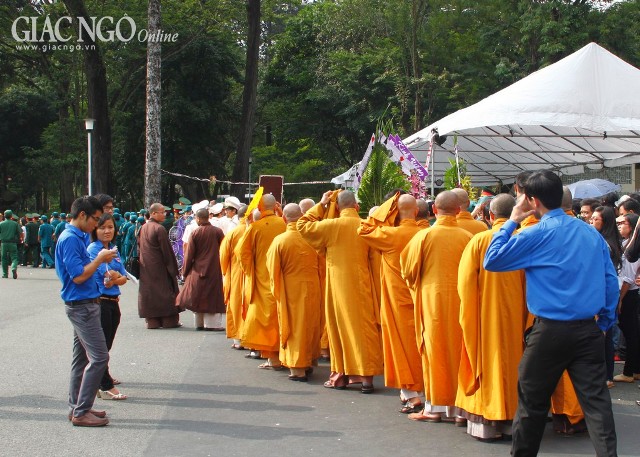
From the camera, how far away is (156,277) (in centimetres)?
1284

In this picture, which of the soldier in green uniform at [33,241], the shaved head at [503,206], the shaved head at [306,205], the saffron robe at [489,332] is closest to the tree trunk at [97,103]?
the soldier in green uniform at [33,241]

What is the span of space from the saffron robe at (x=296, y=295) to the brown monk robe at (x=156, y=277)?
408 cm

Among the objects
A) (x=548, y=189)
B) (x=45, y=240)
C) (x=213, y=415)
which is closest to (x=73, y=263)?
Result: (x=213, y=415)

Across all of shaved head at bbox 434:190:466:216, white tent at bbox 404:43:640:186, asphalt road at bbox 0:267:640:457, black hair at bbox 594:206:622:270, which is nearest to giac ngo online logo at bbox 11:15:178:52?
white tent at bbox 404:43:640:186

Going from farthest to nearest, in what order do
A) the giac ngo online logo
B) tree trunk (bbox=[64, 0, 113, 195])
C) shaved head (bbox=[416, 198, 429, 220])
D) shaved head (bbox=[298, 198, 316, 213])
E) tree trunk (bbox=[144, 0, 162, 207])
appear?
the giac ngo online logo, tree trunk (bbox=[64, 0, 113, 195]), tree trunk (bbox=[144, 0, 162, 207]), shaved head (bbox=[298, 198, 316, 213]), shaved head (bbox=[416, 198, 429, 220])

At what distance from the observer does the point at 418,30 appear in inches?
1336

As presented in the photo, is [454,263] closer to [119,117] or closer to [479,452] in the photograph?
[479,452]

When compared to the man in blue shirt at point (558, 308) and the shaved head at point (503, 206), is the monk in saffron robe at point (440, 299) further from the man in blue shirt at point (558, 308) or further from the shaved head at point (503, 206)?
the man in blue shirt at point (558, 308)

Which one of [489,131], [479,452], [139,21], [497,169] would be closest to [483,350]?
[479,452]

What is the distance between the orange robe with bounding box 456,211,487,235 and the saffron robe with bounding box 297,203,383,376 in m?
1.18

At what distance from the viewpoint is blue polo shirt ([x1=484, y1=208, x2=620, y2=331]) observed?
16.0 ft

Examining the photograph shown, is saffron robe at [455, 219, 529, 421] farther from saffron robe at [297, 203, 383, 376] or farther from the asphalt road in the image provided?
saffron robe at [297, 203, 383, 376]

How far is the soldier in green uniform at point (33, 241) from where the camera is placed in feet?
87.0

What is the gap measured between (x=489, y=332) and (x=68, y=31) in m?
27.6
